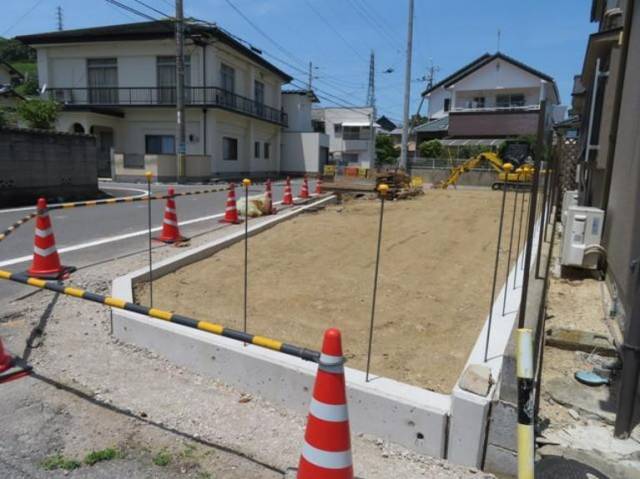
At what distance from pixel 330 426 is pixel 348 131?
5278 cm

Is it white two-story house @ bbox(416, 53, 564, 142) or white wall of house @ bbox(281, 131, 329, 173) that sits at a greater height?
white two-story house @ bbox(416, 53, 564, 142)

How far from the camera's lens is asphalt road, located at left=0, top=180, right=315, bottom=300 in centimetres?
662

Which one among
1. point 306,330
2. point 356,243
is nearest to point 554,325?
point 306,330

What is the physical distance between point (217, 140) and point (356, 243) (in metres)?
22.1

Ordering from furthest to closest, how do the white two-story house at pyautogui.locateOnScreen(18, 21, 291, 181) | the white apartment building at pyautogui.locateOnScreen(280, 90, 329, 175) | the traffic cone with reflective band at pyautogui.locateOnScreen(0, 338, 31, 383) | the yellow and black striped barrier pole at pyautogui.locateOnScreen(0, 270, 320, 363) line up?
1. the white apartment building at pyautogui.locateOnScreen(280, 90, 329, 175)
2. the white two-story house at pyautogui.locateOnScreen(18, 21, 291, 181)
3. the traffic cone with reflective band at pyautogui.locateOnScreen(0, 338, 31, 383)
4. the yellow and black striped barrier pole at pyautogui.locateOnScreen(0, 270, 320, 363)

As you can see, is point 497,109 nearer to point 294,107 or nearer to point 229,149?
point 294,107

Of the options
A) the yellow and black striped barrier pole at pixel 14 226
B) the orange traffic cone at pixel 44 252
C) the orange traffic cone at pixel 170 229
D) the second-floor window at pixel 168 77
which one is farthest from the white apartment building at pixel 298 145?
the orange traffic cone at pixel 44 252

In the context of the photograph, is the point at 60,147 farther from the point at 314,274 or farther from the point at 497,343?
the point at 497,343

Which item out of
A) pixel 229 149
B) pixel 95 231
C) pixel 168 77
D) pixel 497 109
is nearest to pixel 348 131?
pixel 497 109

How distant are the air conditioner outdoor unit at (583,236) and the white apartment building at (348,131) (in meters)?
45.6

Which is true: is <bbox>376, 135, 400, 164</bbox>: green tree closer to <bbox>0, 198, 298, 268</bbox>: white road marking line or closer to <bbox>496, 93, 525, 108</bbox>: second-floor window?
<bbox>496, 93, 525, 108</bbox>: second-floor window

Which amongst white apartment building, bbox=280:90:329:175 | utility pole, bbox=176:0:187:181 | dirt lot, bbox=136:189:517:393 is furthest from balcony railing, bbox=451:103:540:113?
dirt lot, bbox=136:189:517:393

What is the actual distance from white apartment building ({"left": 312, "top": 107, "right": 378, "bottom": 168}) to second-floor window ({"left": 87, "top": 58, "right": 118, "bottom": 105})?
26.1 m

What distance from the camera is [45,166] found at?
526 inches
